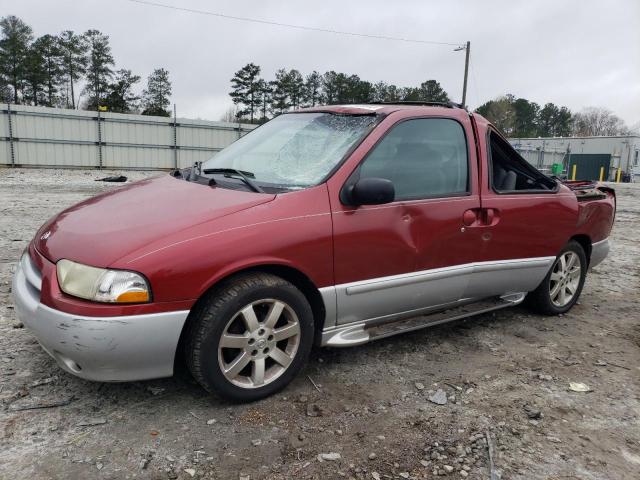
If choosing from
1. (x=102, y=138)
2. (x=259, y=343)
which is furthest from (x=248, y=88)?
(x=259, y=343)

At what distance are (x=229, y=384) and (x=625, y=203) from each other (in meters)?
17.1

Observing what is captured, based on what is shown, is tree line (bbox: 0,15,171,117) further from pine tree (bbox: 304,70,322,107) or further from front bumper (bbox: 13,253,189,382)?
front bumper (bbox: 13,253,189,382)

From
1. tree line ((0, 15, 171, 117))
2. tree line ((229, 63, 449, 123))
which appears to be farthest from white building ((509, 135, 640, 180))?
tree line ((0, 15, 171, 117))

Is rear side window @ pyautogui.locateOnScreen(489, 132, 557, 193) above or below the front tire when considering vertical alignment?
above

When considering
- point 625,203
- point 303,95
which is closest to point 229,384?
point 625,203

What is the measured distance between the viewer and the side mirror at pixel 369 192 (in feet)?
9.78

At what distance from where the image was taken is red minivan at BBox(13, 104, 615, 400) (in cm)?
251

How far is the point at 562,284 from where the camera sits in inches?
180

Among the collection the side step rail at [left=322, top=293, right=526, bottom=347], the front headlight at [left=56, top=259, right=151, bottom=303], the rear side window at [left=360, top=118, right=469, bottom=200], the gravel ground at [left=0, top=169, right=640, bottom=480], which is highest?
the rear side window at [left=360, top=118, right=469, bottom=200]

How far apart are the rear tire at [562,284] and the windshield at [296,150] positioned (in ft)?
7.38

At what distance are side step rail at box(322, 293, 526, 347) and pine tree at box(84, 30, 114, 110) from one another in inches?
1677

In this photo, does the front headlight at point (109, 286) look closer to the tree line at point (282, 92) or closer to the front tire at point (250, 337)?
the front tire at point (250, 337)

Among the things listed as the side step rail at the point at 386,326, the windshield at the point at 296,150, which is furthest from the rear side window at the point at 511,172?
the windshield at the point at 296,150

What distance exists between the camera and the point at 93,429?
8.46ft
